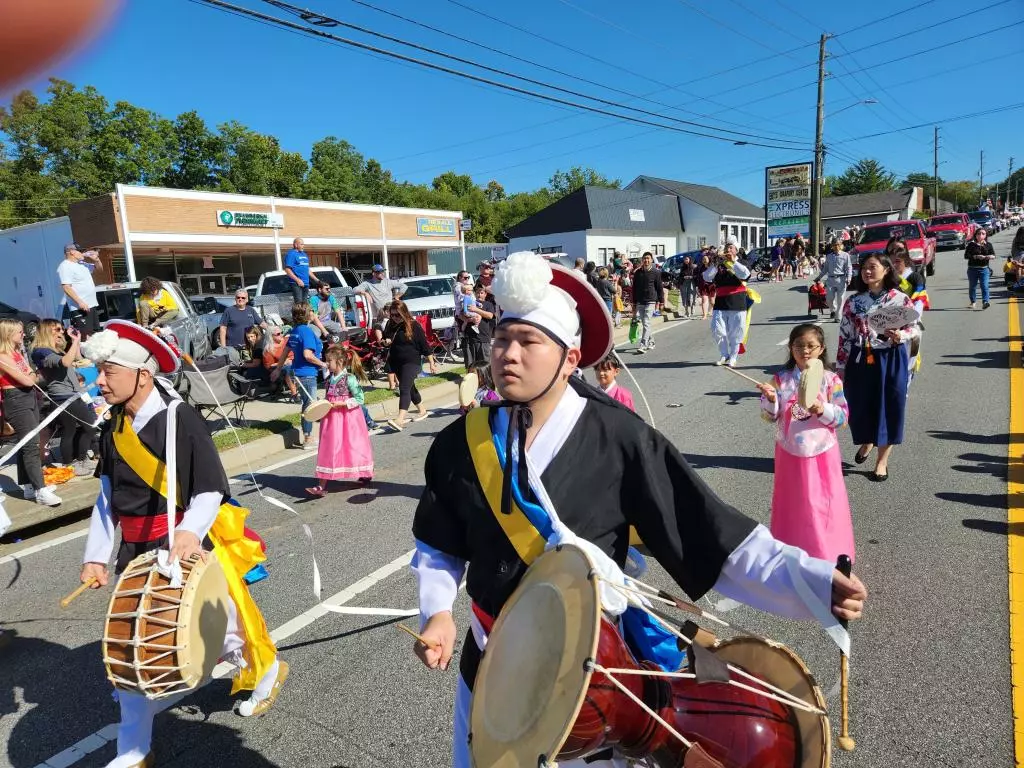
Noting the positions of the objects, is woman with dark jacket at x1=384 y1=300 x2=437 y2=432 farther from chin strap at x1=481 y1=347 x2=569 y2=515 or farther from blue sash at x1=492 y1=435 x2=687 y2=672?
blue sash at x1=492 y1=435 x2=687 y2=672

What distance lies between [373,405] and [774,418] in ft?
22.7

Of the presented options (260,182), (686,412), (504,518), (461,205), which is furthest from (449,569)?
(461,205)

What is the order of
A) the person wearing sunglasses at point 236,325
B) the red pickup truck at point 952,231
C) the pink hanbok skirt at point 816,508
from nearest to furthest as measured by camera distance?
the pink hanbok skirt at point 816,508 → the person wearing sunglasses at point 236,325 → the red pickup truck at point 952,231

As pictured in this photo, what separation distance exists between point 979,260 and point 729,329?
818 cm

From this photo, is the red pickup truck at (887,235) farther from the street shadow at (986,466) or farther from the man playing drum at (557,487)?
the man playing drum at (557,487)

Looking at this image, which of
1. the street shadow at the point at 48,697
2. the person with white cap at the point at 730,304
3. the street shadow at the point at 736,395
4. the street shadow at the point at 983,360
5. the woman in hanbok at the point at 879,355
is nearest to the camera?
the street shadow at the point at 48,697

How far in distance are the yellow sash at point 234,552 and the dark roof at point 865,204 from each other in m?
73.4

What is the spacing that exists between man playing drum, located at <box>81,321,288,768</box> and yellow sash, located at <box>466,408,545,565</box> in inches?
65.8

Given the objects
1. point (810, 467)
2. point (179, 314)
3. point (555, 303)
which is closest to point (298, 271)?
point (179, 314)

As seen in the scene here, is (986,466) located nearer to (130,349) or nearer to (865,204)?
(130,349)

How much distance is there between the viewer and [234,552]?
3.48 m

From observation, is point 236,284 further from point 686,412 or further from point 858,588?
point 858,588

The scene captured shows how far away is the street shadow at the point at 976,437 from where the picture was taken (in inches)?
267

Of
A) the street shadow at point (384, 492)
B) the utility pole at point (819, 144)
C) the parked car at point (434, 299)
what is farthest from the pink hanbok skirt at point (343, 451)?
the utility pole at point (819, 144)
